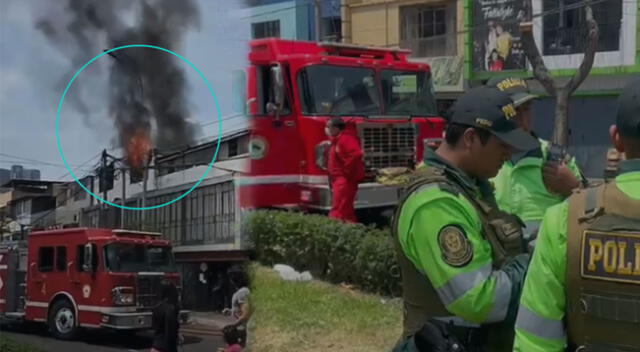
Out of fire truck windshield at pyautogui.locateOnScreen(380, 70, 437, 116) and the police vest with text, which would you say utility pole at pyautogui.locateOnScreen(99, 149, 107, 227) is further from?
fire truck windshield at pyautogui.locateOnScreen(380, 70, 437, 116)

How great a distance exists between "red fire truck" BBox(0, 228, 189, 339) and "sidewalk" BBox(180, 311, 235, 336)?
7 cm

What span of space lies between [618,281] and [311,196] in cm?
602

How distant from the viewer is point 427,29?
74.2ft

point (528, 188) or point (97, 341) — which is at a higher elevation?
point (528, 188)

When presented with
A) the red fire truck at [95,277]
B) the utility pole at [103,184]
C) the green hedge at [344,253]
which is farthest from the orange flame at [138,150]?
the green hedge at [344,253]

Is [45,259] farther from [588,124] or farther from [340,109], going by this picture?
[588,124]

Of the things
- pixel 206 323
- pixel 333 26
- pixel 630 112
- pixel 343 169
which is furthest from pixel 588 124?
pixel 630 112

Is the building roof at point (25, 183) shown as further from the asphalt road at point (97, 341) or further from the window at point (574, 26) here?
the window at point (574, 26)

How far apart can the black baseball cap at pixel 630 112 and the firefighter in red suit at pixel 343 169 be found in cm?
556

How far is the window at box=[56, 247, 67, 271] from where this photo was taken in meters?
2.55

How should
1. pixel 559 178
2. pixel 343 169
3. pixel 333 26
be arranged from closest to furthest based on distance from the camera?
pixel 559 178
pixel 343 169
pixel 333 26

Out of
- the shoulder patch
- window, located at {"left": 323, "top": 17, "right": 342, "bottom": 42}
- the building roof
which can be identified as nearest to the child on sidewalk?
the building roof

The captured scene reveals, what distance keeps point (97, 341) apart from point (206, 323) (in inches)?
13.4

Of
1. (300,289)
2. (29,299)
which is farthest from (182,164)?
(300,289)
